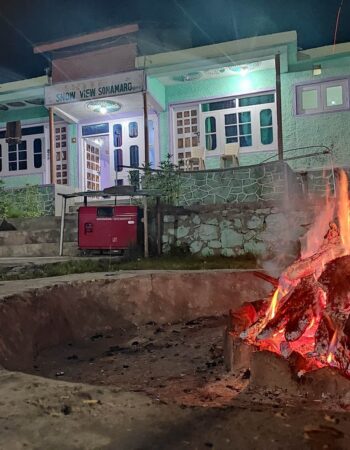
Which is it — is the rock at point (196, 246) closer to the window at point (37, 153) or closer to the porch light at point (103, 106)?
the porch light at point (103, 106)

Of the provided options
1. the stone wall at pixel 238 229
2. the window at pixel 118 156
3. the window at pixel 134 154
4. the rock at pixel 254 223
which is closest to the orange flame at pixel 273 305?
the stone wall at pixel 238 229

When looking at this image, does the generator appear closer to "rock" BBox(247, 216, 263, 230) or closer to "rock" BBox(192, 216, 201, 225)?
"rock" BBox(192, 216, 201, 225)

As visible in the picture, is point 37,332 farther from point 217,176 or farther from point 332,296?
point 217,176

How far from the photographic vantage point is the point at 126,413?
6.28 ft

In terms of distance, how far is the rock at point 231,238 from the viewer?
32.6 ft

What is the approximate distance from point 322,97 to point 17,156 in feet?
40.1

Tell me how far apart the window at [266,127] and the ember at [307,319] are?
38.0 feet

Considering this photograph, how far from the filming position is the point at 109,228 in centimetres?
1027

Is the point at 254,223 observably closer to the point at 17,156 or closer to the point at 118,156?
the point at 118,156

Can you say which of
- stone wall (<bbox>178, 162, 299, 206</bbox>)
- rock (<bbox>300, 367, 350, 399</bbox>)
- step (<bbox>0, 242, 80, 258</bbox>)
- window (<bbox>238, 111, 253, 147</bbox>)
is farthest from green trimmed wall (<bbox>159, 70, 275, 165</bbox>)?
rock (<bbox>300, 367, 350, 399</bbox>)

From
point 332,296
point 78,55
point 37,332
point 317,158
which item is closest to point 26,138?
point 78,55

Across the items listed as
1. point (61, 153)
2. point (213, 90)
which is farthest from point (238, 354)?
point (61, 153)

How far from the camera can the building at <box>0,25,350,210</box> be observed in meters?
13.8

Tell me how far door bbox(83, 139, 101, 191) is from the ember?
14.5 meters
